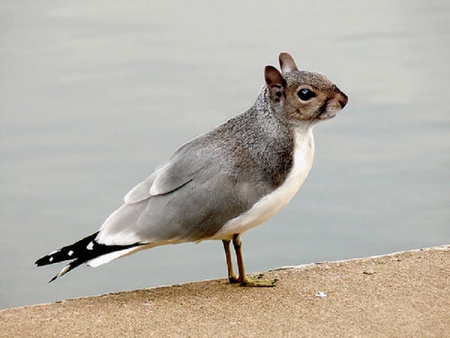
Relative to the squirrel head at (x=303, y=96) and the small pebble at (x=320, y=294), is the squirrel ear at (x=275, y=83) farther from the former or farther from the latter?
the small pebble at (x=320, y=294)

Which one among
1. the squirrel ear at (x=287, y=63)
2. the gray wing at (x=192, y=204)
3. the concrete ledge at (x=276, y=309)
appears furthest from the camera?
the squirrel ear at (x=287, y=63)

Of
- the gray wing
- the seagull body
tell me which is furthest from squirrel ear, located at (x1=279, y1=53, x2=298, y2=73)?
the gray wing

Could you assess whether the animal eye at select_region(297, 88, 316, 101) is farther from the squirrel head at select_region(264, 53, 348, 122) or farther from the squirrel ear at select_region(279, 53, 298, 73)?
the squirrel ear at select_region(279, 53, 298, 73)

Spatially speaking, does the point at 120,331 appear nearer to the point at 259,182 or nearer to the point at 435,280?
the point at 259,182

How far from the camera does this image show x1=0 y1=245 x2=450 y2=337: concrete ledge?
5230 millimetres

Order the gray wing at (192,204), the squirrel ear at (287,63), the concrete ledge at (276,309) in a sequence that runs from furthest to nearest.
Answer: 1. the squirrel ear at (287,63)
2. the gray wing at (192,204)
3. the concrete ledge at (276,309)

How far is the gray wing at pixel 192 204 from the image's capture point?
541 centimetres

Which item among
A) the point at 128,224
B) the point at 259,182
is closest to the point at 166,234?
the point at 128,224

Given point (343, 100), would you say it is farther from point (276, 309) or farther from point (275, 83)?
point (276, 309)

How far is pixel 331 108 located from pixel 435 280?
4.09 ft

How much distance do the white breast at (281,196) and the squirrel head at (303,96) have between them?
107 mm

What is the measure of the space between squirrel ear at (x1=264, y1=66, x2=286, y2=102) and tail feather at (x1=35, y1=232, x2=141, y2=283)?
1.07 meters

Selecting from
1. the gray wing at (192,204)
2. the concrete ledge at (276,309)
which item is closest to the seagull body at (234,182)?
the gray wing at (192,204)

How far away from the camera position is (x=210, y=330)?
5211mm
